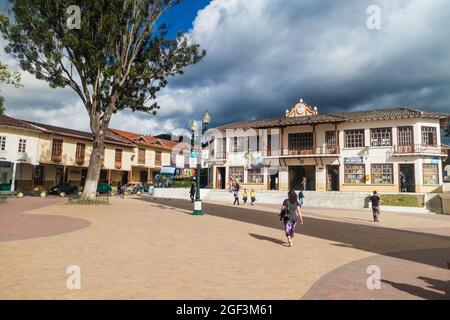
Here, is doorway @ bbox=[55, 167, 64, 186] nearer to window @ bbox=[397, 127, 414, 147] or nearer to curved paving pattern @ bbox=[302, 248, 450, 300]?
window @ bbox=[397, 127, 414, 147]

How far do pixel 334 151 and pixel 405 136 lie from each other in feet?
21.1

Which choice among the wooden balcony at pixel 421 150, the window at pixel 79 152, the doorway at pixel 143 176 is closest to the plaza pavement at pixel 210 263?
the wooden balcony at pixel 421 150

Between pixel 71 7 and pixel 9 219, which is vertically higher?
pixel 71 7

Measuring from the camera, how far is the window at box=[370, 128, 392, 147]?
98.3 feet

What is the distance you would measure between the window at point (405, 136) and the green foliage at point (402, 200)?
7.15 meters

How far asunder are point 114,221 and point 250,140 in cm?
2597

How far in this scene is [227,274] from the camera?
5.70 metres

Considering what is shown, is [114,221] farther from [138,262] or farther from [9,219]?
[138,262]

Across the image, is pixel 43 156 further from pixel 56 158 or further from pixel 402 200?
pixel 402 200

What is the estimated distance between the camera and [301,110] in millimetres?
36062

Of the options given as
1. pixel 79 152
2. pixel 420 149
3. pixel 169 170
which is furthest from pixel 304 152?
pixel 79 152

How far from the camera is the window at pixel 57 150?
3562 cm

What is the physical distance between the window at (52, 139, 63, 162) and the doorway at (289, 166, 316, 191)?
86.7ft
